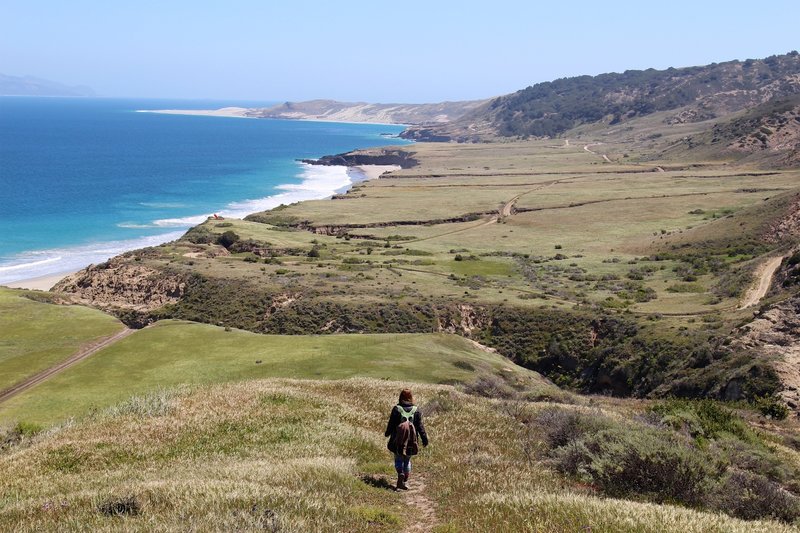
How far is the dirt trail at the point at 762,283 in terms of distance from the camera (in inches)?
1918

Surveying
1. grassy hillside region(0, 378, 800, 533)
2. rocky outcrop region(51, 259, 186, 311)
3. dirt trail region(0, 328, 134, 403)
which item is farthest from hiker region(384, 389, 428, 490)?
rocky outcrop region(51, 259, 186, 311)

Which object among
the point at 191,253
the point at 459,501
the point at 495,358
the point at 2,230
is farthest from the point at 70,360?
the point at 2,230

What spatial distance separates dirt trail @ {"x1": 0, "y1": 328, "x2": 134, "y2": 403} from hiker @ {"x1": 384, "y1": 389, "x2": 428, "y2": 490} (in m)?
23.1

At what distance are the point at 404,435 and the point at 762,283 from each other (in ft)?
158

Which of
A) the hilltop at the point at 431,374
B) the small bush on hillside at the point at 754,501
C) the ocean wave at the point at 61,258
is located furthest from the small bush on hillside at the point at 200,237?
the small bush on hillside at the point at 754,501

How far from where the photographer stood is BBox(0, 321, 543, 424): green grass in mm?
28234

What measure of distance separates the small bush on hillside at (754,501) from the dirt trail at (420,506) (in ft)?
17.4

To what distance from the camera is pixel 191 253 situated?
74000mm

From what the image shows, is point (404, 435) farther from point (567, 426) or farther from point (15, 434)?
point (15, 434)

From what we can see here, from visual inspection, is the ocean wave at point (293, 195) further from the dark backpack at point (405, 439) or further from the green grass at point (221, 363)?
the dark backpack at point (405, 439)

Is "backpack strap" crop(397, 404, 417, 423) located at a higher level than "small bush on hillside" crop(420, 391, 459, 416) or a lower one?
higher

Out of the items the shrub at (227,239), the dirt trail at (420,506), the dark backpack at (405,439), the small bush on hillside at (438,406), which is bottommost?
the shrub at (227,239)

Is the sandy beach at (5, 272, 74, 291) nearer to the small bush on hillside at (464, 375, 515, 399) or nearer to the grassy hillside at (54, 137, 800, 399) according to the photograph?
the grassy hillside at (54, 137, 800, 399)

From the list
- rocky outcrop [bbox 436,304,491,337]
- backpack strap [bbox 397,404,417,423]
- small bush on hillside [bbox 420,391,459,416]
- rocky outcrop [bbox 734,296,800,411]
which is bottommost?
rocky outcrop [bbox 436,304,491,337]
